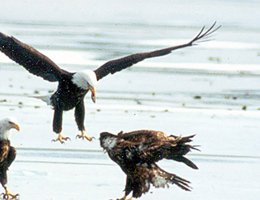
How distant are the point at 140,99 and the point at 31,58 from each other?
347 centimetres

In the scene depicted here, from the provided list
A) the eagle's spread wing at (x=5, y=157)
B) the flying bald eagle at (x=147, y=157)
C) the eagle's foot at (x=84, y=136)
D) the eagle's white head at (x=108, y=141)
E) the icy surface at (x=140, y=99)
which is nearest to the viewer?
the flying bald eagle at (x=147, y=157)

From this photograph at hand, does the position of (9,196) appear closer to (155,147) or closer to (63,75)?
(155,147)

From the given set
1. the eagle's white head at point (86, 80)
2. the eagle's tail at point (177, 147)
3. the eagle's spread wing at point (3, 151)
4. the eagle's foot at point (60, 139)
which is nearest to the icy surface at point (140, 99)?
the eagle's foot at point (60, 139)

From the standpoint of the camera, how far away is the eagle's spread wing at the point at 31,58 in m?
13.9

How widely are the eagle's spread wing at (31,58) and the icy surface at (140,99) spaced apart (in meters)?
0.70

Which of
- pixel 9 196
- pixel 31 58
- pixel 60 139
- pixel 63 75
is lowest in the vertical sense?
pixel 60 139

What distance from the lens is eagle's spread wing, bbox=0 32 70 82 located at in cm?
1395

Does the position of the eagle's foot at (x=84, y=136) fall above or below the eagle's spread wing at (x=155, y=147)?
below

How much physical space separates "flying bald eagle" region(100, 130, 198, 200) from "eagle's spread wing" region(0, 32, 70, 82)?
9.91 ft

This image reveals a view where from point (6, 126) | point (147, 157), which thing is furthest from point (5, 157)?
point (147, 157)

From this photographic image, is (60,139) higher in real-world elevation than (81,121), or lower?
lower

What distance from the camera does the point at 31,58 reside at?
14023mm

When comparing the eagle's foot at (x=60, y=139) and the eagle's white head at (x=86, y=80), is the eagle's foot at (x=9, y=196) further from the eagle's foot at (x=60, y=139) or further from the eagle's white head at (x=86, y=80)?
the eagle's foot at (x=60, y=139)

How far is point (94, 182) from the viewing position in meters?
11.5
